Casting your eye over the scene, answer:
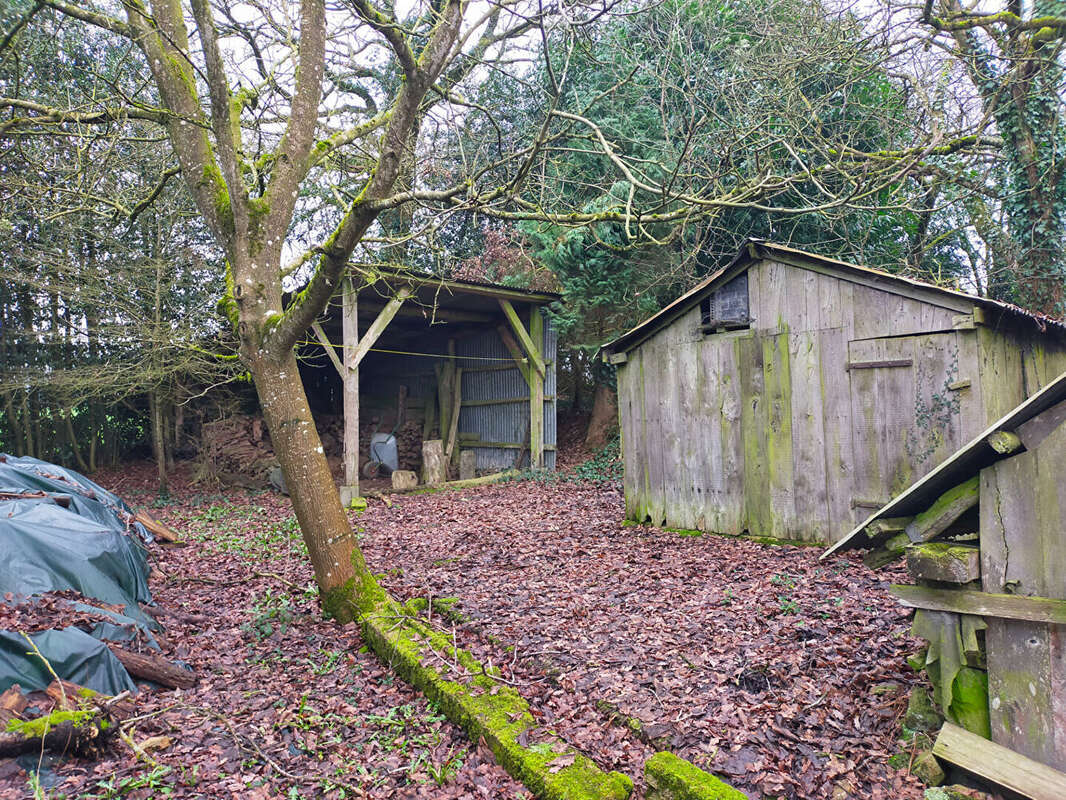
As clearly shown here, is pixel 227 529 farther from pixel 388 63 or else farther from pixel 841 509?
pixel 388 63

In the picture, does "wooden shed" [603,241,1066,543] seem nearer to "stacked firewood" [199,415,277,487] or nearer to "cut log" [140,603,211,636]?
"cut log" [140,603,211,636]

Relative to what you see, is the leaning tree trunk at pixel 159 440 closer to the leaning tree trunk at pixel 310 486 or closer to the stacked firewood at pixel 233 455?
the stacked firewood at pixel 233 455

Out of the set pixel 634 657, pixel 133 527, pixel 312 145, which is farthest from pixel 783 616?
pixel 133 527

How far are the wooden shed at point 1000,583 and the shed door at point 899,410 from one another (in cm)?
349

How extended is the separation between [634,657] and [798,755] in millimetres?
1294

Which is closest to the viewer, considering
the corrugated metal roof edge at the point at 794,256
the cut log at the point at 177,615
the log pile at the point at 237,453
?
the cut log at the point at 177,615

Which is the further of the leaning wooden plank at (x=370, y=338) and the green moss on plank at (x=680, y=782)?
the leaning wooden plank at (x=370, y=338)

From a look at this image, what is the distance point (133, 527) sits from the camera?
25.5ft

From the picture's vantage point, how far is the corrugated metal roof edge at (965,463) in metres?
2.49

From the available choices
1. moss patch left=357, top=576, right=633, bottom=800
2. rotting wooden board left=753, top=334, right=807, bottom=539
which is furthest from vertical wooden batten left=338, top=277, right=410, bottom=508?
rotting wooden board left=753, top=334, right=807, bottom=539

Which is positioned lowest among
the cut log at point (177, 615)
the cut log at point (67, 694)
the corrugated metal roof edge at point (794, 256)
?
the cut log at point (177, 615)

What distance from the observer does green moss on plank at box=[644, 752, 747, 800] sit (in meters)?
2.60

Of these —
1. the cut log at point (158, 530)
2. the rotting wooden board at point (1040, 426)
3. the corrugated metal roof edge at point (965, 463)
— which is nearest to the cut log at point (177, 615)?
the cut log at point (158, 530)

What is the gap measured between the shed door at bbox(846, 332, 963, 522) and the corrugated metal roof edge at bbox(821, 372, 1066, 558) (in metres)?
3.54
